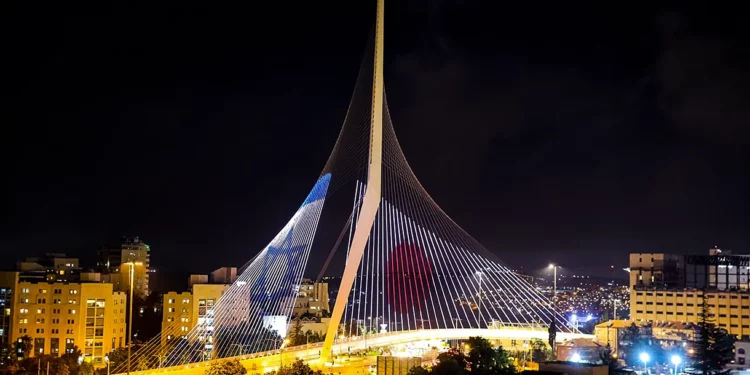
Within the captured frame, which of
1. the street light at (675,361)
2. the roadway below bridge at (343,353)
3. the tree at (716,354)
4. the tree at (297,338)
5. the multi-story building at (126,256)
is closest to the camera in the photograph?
the roadway below bridge at (343,353)

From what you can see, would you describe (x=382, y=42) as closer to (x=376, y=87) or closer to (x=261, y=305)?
(x=376, y=87)

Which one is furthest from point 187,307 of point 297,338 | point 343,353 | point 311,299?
point 311,299

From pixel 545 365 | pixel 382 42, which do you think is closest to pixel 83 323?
pixel 382 42

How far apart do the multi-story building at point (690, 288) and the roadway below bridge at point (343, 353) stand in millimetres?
4719

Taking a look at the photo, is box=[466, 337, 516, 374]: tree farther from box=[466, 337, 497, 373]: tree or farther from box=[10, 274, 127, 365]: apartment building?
box=[10, 274, 127, 365]: apartment building

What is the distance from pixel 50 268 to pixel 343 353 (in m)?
15.0

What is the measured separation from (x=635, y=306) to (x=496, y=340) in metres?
5.55

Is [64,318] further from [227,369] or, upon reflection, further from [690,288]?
[690,288]

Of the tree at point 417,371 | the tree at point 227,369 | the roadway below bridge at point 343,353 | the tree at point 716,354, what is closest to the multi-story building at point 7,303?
the roadway below bridge at point 343,353

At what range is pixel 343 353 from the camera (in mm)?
18375

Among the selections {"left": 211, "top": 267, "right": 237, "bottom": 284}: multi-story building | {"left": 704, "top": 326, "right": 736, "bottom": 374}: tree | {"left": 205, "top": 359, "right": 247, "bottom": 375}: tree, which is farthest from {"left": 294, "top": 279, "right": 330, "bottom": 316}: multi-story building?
{"left": 205, "top": 359, "right": 247, "bottom": 375}: tree

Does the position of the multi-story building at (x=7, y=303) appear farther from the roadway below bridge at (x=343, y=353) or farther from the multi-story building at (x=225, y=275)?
the roadway below bridge at (x=343, y=353)

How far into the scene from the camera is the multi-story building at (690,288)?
25.3 metres

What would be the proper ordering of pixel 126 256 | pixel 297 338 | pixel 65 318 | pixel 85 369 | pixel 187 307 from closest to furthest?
1. pixel 85 369
2. pixel 65 318
3. pixel 297 338
4. pixel 187 307
5. pixel 126 256
